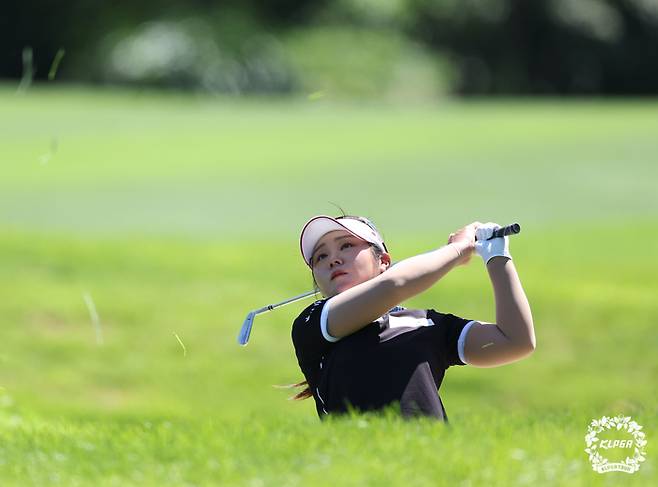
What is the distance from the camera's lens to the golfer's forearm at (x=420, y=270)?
386 cm

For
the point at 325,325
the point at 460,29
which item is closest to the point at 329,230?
the point at 325,325

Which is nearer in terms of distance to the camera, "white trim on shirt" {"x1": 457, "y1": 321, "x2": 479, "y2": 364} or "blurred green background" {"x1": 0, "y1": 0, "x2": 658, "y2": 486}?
"blurred green background" {"x1": 0, "y1": 0, "x2": 658, "y2": 486}

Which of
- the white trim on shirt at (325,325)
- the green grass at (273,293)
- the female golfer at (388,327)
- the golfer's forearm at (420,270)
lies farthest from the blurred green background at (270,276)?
the golfer's forearm at (420,270)

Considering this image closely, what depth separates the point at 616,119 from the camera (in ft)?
61.2

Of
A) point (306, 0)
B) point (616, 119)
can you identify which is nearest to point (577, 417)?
point (616, 119)

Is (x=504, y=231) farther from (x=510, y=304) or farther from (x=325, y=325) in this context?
(x=325, y=325)

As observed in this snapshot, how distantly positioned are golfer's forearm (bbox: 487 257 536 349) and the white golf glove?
0.02 meters

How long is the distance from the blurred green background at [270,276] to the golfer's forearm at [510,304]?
28 cm

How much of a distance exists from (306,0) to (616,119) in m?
18.3

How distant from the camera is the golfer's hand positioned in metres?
4.04

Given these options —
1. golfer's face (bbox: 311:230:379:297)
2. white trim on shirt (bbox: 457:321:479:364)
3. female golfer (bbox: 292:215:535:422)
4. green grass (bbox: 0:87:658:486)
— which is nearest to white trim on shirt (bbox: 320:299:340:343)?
female golfer (bbox: 292:215:535:422)

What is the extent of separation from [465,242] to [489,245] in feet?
0.25

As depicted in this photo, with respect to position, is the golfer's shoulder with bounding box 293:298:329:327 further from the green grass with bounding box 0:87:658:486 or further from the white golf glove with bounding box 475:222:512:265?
the white golf glove with bounding box 475:222:512:265

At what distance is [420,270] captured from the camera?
12.9ft
